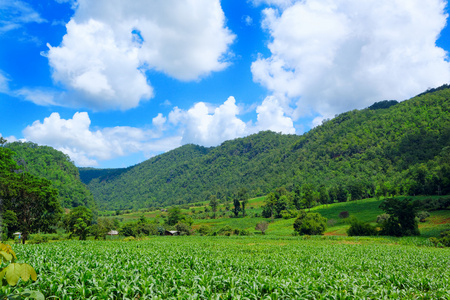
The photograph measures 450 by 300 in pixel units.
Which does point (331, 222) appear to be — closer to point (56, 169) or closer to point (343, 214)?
point (343, 214)

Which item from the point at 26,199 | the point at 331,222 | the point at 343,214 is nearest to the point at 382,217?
the point at 331,222

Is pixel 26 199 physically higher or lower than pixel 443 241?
higher

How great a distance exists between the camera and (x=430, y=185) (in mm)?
96938

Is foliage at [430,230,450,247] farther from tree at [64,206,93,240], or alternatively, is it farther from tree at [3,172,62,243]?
tree at [3,172,62,243]

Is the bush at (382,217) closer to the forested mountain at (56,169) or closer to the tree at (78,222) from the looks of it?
the tree at (78,222)

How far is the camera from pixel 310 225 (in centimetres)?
6869

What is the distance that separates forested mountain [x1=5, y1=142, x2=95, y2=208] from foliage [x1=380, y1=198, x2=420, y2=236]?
163m

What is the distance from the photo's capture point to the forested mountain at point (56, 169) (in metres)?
153

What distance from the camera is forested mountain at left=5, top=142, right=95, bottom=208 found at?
152625 mm

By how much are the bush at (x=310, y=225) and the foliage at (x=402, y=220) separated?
16.0m

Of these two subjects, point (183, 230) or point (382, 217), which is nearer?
point (382, 217)

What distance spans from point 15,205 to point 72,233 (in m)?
13.0

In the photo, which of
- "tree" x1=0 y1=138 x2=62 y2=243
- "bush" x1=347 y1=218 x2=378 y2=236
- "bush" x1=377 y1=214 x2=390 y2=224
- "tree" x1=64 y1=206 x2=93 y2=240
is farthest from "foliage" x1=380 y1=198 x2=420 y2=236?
"tree" x1=0 y1=138 x2=62 y2=243

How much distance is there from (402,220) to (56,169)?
7889 inches
